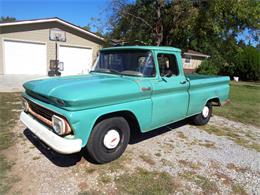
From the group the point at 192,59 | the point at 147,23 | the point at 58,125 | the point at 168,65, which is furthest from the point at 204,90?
the point at 192,59

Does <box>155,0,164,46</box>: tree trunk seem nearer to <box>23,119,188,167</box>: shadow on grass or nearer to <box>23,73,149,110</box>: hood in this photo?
<box>23,119,188,167</box>: shadow on grass

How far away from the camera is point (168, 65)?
4.46 m

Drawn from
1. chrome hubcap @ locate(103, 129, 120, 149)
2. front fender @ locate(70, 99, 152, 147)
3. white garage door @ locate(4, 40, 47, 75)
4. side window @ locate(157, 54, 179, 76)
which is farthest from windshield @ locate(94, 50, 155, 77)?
white garage door @ locate(4, 40, 47, 75)

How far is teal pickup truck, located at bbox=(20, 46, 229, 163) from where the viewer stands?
2895mm

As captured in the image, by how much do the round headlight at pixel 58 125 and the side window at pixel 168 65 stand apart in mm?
2115

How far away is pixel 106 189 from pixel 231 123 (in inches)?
196

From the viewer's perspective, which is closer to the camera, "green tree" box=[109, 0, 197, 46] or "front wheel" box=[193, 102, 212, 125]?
"front wheel" box=[193, 102, 212, 125]

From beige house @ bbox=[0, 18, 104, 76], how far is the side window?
39.4 feet

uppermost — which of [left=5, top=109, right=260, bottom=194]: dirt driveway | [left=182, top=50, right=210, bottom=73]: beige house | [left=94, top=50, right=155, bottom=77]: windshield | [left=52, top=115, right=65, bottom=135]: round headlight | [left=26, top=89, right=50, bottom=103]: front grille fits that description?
[left=182, top=50, right=210, bottom=73]: beige house

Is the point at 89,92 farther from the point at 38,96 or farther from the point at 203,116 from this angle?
the point at 203,116

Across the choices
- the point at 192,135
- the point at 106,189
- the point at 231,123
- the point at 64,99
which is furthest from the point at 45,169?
the point at 231,123

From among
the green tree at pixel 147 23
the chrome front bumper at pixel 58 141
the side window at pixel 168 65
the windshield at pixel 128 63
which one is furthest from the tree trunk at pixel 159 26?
the chrome front bumper at pixel 58 141

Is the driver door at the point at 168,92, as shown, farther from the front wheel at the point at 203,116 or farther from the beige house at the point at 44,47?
the beige house at the point at 44,47

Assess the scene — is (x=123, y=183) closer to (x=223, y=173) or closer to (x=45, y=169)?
(x=45, y=169)
